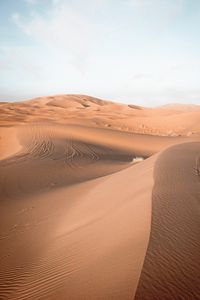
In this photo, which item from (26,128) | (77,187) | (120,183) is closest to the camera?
(120,183)

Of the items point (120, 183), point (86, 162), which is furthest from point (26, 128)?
point (120, 183)

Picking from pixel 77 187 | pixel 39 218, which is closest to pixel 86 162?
pixel 77 187

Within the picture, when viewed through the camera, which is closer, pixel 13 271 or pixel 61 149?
pixel 13 271

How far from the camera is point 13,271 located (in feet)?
16.4

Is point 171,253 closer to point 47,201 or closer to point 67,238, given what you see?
point 67,238

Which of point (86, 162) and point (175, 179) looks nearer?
point (175, 179)

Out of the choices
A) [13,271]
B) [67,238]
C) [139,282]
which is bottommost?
[13,271]

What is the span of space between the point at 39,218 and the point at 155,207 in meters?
3.35

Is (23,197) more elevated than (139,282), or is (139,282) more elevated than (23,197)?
(139,282)

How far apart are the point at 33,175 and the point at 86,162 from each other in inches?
130

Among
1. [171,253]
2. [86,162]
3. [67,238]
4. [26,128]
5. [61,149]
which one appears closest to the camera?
[171,253]

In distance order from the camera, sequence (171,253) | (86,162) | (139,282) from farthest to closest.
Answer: (86,162) → (171,253) → (139,282)

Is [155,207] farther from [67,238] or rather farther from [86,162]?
[86,162]

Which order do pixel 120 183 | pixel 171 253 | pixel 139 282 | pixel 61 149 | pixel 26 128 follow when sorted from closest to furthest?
pixel 139 282 < pixel 171 253 < pixel 120 183 < pixel 61 149 < pixel 26 128
